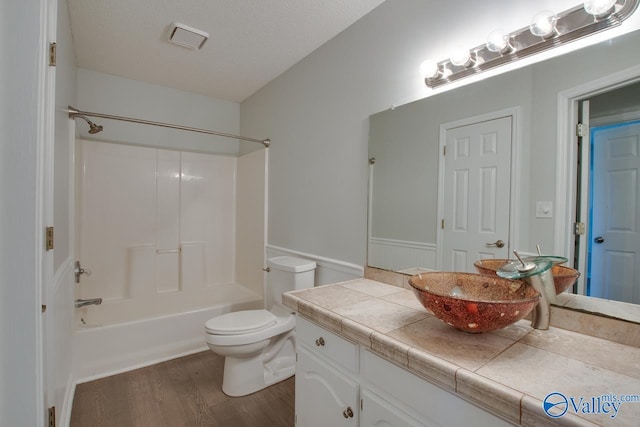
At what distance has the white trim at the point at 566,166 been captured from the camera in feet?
3.30

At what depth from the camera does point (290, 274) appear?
207 centimetres

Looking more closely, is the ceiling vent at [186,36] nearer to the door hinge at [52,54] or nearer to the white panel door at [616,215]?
the door hinge at [52,54]

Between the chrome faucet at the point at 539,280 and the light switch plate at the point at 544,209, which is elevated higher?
the light switch plate at the point at 544,209

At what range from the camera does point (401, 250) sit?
5.19 feet

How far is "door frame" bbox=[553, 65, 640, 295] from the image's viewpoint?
1004 millimetres

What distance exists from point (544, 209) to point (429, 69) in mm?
817

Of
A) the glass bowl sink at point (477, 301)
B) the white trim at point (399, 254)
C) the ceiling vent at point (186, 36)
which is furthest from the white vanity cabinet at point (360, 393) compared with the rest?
the ceiling vent at point (186, 36)

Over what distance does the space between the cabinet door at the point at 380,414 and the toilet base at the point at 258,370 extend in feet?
3.94

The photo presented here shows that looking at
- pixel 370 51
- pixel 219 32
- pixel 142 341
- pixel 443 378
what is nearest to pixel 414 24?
pixel 370 51

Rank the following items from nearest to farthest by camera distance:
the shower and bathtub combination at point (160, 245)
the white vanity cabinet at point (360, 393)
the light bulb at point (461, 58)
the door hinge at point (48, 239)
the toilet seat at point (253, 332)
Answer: the white vanity cabinet at point (360, 393), the door hinge at point (48, 239), the light bulb at point (461, 58), the toilet seat at point (253, 332), the shower and bathtub combination at point (160, 245)

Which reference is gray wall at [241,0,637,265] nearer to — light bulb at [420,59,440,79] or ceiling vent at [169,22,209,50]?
light bulb at [420,59,440,79]

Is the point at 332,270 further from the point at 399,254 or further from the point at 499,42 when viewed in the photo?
the point at 499,42

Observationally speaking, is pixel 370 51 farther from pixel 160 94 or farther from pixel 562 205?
pixel 160 94

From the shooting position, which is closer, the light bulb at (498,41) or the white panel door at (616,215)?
the white panel door at (616,215)
